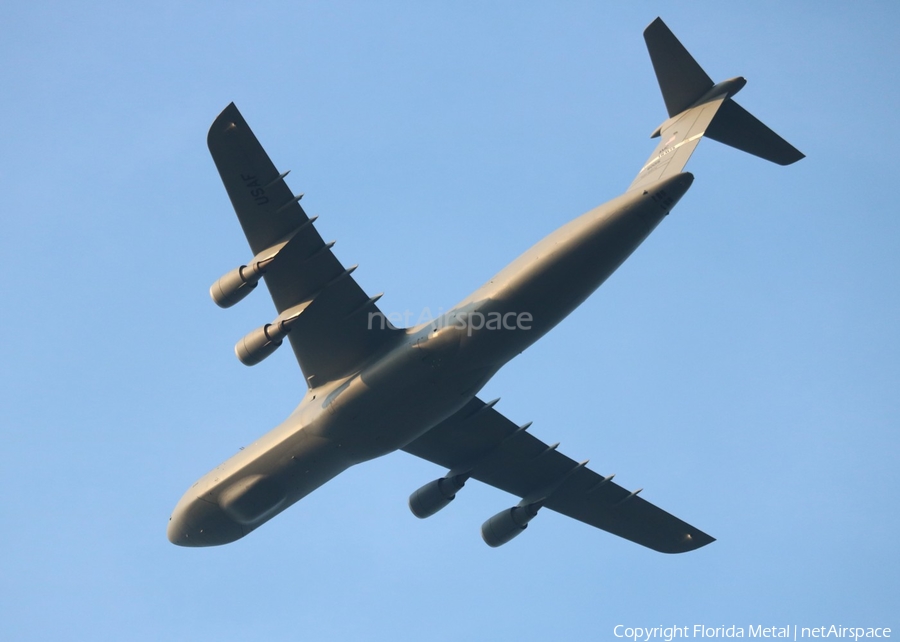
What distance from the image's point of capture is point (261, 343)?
20.5 meters

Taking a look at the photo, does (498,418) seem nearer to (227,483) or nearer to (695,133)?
(227,483)

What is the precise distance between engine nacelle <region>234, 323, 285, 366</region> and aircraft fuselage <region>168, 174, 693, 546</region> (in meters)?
1.60

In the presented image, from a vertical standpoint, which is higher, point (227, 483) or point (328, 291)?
point (328, 291)

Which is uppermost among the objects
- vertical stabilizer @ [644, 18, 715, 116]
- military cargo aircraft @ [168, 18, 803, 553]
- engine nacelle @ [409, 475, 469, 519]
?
vertical stabilizer @ [644, 18, 715, 116]

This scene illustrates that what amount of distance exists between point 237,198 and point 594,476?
10.8 m

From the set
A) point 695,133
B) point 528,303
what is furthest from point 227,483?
point 695,133

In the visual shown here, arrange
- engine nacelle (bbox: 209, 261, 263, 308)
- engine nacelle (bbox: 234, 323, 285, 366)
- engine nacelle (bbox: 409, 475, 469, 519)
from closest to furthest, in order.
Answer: engine nacelle (bbox: 209, 261, 263, 308), engine nacelle (bbox: 234, 323, 285, 366), engine nacelle (bbox: 409, 475, 469, 519)

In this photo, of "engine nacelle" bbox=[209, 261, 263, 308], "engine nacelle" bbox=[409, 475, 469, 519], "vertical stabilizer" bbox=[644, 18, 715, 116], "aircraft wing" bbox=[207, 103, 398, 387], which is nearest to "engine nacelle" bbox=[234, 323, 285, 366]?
"aircraft wing" bbox=[207, 103, 398, 387]

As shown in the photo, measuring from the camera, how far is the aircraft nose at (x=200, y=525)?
2292 cm

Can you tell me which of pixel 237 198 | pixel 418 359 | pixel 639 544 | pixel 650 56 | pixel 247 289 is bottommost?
pixel 639 544

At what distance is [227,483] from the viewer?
22.6 meters

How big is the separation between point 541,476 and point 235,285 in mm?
8983

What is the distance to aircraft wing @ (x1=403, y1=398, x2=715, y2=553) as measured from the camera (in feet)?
80.3

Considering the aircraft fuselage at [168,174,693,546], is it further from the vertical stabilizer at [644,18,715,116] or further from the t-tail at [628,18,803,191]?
the vertical stabilizer at [644,18,715,116]
